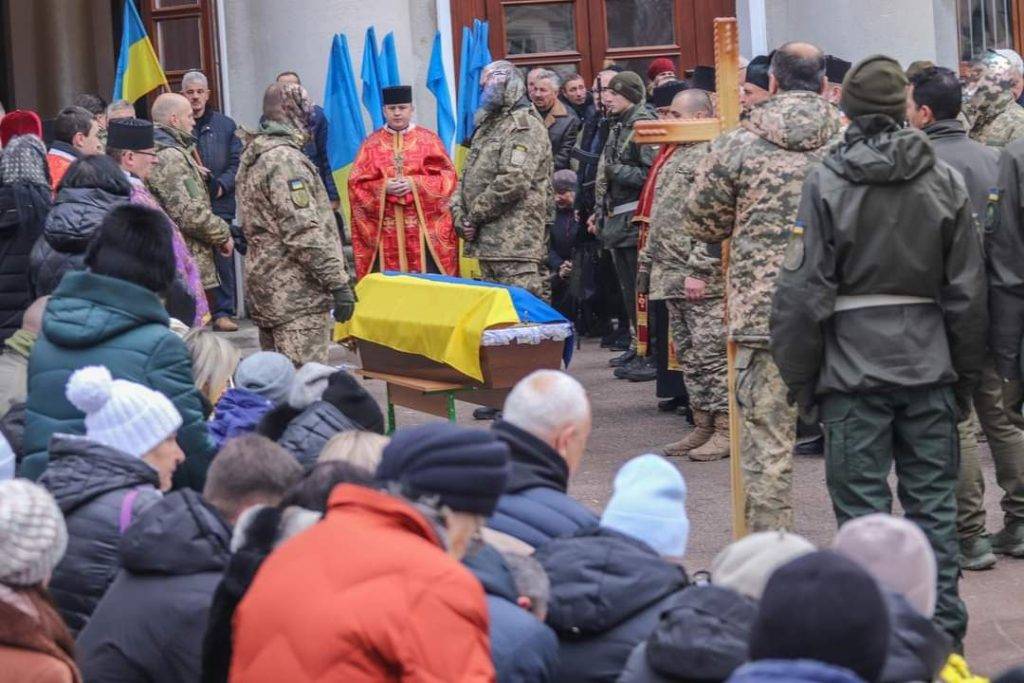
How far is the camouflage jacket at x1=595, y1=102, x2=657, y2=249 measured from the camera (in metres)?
10.6

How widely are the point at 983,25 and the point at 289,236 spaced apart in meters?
8.49

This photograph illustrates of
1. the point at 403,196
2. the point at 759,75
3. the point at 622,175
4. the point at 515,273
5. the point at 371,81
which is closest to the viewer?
the point at 759,75

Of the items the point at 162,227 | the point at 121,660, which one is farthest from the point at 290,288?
the point at 121,660

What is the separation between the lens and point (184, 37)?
1488 centimetres

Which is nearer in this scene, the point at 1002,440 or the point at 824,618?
the point at 824,618

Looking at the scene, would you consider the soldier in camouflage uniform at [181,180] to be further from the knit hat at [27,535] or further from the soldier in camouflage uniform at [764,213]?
the knit hat at [27,535]

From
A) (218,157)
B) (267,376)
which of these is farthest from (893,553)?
(218,157)

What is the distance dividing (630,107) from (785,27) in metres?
4.44

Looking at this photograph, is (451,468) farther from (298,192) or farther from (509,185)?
(509,185)

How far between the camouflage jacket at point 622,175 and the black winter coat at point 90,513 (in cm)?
603

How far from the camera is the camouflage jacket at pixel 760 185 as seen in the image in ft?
22.1

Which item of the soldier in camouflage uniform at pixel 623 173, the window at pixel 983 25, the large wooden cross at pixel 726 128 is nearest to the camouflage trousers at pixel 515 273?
the soldier in camouflage uniform at pixel 623 173

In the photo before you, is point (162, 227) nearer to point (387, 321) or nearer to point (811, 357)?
point (811, 357)

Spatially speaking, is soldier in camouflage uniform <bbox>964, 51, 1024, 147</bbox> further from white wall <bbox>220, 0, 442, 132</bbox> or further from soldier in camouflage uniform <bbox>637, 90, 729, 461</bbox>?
white wall <bbox>220, 0, 442, 132</bbox>
